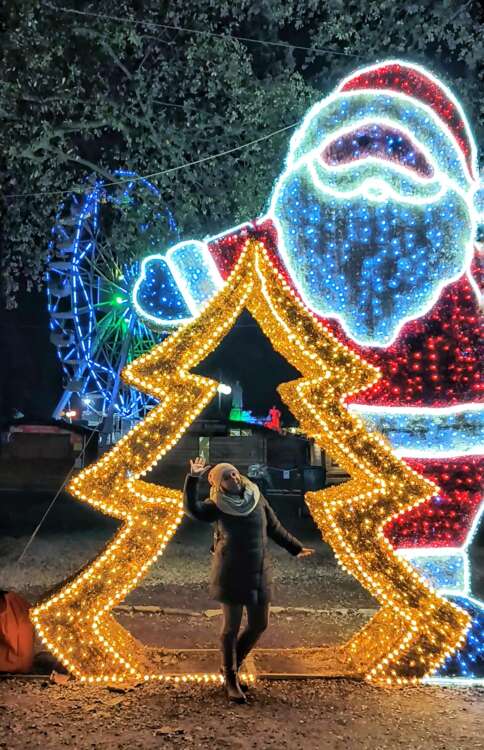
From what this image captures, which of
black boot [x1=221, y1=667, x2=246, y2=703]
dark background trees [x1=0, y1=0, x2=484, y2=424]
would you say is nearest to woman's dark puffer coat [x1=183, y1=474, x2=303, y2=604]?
black boot [x1=221, y1=667, x2=246, y2=703]

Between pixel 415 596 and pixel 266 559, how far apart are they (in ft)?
3.56

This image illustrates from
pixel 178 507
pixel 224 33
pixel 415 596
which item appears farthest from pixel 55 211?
pixel 415 596

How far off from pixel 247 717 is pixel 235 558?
3.20 ft

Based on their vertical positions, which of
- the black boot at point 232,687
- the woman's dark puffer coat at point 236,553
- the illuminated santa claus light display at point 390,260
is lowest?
the black boot at point 232,687

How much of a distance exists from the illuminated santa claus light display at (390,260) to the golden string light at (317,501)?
0.23 metres

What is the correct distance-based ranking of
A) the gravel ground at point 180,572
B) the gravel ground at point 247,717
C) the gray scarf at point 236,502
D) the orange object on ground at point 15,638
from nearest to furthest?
the gravel ground at point 247,717 → the gray scarf at point 236,502 → the orange object on ground at point 15,638 → the gravel ground at point 180,572

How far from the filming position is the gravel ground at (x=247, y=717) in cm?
384

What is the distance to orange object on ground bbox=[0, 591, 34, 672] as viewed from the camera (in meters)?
4.77

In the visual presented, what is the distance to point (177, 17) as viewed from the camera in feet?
34.3

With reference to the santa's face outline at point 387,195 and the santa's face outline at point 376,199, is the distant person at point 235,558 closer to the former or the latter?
the santa's face outline at point 387,195

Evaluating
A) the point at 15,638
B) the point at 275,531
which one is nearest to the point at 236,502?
the point at 275,531

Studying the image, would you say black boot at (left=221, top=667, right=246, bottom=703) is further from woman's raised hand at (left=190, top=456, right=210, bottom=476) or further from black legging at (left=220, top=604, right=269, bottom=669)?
woman's raised hand at (left=190, top=456, right=210, bottom=476)

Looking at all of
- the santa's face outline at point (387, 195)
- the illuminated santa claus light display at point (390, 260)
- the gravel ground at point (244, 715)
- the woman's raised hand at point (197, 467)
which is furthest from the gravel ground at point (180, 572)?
the santa's face outline at point (387, 195)

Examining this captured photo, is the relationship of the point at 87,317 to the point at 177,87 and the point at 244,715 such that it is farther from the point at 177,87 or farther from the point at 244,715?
the point at 244,715
